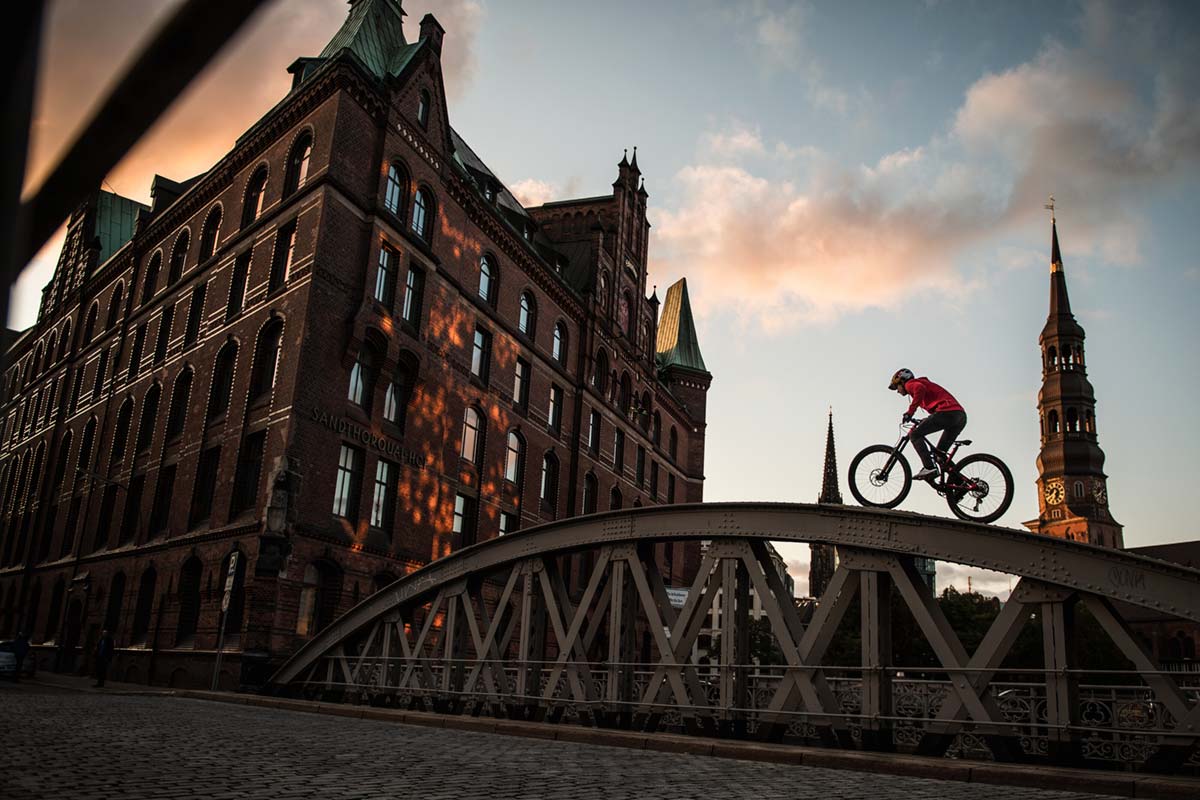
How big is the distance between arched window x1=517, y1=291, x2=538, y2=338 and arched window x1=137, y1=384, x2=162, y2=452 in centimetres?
1370

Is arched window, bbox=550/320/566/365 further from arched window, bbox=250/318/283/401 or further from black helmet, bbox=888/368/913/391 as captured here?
black helmet, bbox=888/368/913/391

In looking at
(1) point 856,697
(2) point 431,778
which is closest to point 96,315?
(1) point 856,697

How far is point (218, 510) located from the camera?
25734mm

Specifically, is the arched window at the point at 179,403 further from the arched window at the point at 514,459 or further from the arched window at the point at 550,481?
the arched window at the point at 550,481

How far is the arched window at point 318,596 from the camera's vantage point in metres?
24.0

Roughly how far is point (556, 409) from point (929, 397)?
86.1ft

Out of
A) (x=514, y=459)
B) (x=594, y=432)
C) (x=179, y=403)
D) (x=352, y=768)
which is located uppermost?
(x=594, y=432)

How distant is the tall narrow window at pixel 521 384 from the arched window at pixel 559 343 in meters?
2.54

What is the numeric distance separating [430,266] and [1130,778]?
82.4 feet

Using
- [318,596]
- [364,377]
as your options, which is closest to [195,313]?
[364,377]

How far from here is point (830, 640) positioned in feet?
39.7

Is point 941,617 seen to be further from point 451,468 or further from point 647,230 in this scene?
point 647,230

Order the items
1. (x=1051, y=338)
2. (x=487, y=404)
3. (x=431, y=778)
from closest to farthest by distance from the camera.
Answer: (x=431, y=778) → (x=487, y=404) → (x=1051, y=338)

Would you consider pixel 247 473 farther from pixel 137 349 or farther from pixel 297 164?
pixel 137 349
